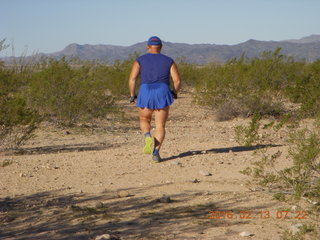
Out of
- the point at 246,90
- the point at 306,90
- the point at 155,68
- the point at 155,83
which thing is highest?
the point at 155,68

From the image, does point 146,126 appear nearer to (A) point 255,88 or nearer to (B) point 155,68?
(B) point 155,68

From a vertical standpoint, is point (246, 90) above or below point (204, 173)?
above

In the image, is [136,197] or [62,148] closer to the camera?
[136,197]

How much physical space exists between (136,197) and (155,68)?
→ 8.07ft

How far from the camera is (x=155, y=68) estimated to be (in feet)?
25.6

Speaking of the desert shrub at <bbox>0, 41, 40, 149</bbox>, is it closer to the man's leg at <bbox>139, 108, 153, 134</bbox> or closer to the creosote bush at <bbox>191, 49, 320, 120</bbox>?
the man's leg at <bbox>139, 108, 153, 134</bbox>

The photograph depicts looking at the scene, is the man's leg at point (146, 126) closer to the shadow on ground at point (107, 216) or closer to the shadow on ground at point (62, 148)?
the shadow on ground at point (107, 216)

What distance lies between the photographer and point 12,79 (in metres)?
10.6

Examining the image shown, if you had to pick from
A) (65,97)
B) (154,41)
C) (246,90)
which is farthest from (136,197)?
(246,90)

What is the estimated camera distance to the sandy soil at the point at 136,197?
4.83 meters

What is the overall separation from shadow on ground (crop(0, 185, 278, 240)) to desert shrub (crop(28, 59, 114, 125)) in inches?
319

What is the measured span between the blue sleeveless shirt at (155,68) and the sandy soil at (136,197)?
129 centimetres
